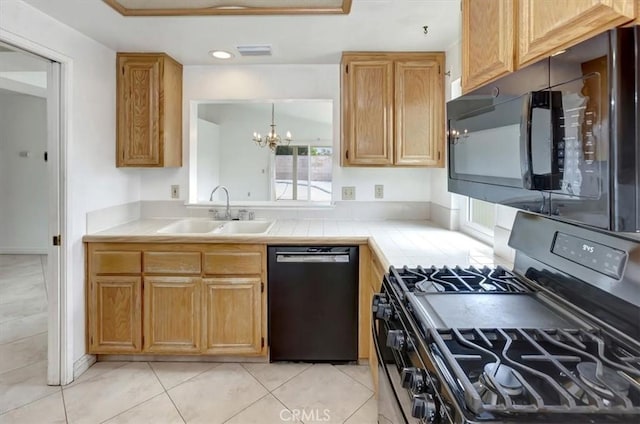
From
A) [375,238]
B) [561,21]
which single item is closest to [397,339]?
[561,21]

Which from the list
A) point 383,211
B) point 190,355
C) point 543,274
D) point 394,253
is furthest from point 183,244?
point 543,274

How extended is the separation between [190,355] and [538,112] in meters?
2.39

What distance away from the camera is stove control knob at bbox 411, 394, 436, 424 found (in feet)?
2.42

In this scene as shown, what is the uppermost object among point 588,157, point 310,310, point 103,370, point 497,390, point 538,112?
point 538,112

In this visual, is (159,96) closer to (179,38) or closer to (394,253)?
(179,38)

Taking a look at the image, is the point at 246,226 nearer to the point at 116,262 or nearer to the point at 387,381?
the point at 116,262

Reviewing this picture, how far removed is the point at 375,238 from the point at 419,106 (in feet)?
3.45

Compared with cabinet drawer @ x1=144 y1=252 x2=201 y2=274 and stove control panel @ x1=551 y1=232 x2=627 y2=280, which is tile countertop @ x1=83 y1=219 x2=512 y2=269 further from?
stove control panel @ x1=551 y1=232 x2=627 y2=280

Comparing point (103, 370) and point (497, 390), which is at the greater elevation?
point (497, 390)

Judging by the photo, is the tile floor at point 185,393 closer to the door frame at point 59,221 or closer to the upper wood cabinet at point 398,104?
the door frame at point 59,221

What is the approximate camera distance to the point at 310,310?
7.85 feet

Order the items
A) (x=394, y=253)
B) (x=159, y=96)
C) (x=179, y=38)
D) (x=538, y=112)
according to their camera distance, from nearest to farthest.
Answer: (x=538, y=112), (x=394, y=253), (x=179, y=38), (x=159, y=96)

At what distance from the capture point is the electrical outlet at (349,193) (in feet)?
10.1

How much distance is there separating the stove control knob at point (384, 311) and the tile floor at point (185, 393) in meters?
0.91
